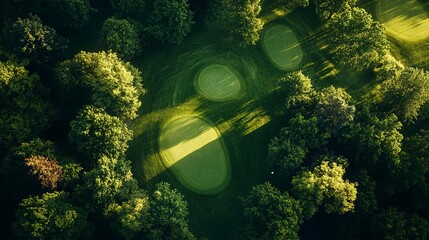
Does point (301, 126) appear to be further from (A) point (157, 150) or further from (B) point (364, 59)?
(A) point (157, 150)

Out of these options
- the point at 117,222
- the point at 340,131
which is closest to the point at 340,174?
the point at 340,131

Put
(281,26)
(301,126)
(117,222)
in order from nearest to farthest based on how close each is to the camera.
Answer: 1. (117,222)
2. (301,126)
3. (281,26)

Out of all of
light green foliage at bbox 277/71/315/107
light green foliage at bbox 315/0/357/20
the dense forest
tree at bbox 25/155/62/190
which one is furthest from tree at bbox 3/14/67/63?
light green foliage at bbox 315/0/357/20

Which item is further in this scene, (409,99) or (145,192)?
(409,99)

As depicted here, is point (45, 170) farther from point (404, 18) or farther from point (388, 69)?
point (404, 18)

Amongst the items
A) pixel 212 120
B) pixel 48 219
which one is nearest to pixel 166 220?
pixel 48 219

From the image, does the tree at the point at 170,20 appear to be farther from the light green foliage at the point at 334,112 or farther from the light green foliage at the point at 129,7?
the light green foliage at the point at 334,112
